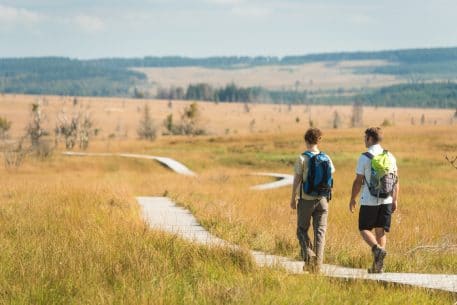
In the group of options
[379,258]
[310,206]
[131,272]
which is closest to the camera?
[131,272]

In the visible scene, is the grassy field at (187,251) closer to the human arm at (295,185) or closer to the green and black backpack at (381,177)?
the human arm at (295,185)

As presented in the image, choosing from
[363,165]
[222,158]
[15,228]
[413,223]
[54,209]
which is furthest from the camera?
[222,158]

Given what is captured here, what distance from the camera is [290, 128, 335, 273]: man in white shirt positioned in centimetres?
1062

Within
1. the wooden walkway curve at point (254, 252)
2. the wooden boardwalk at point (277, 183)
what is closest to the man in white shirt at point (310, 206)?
the wooden walkway curve at point (254, 252)

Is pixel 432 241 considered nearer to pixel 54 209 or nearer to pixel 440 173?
pixel 54 209

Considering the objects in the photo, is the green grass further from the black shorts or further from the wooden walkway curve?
the black shorts

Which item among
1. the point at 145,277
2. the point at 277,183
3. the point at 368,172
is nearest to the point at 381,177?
the point at 368,172

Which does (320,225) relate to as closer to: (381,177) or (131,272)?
(381,177)

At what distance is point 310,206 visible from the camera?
1077 cm

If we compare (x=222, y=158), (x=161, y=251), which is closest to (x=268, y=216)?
(x=161, y=251)

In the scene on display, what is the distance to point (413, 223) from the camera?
56.3ft

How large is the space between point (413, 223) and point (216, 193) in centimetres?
943

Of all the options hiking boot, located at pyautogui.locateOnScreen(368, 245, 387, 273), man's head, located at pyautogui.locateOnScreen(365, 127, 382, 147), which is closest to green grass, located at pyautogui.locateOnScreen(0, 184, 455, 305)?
hiking boot, located at pyautogui.locateOnScreen(368, 245, 387, 273)

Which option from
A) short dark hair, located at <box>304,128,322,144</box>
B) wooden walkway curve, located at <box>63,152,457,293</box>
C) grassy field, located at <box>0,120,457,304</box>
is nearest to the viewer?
grassy field, located at <box>0,120,457,304</box>
